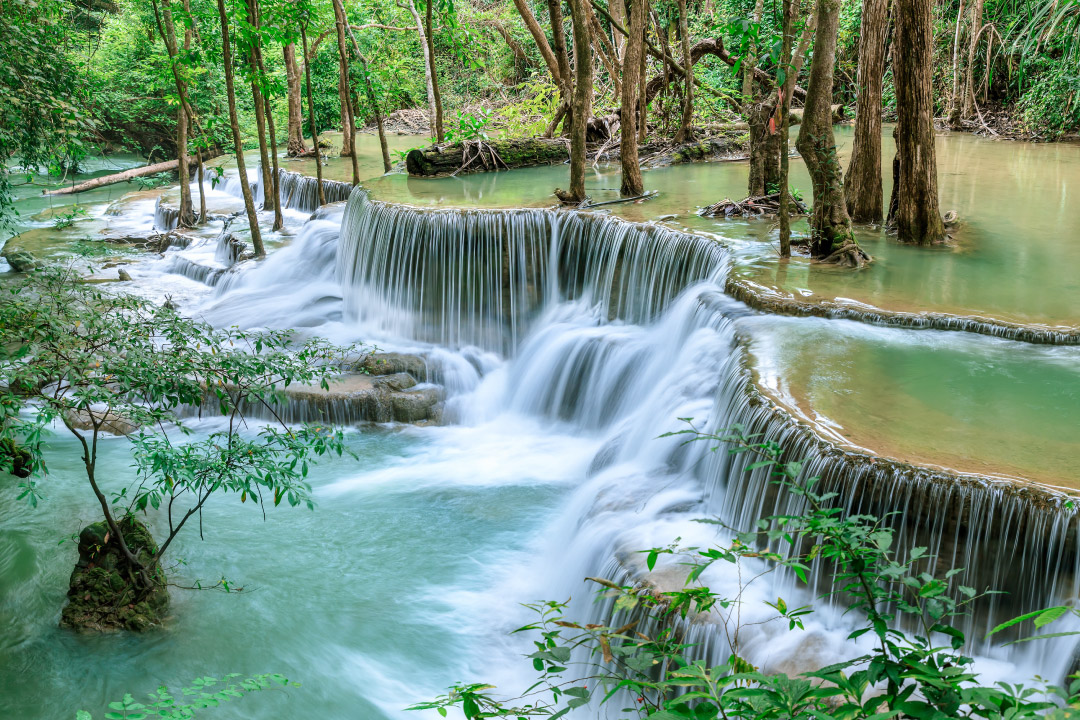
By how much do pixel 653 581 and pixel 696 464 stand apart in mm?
1459

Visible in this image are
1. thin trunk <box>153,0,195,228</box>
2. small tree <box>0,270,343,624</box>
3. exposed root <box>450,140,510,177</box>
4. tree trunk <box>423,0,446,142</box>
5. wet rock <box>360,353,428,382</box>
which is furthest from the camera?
exposed root <box>450,140,510,177</box>

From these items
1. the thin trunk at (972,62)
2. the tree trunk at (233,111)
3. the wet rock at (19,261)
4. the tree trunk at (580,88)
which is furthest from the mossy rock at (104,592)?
the thin trunk at (972,62)

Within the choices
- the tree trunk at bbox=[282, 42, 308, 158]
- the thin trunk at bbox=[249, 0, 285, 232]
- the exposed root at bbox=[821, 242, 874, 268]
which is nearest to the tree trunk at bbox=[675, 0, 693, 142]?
the thin trunk at bbox=[249, 0, 285, 232]

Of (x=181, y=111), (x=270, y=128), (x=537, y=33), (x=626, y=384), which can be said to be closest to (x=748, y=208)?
(x=626, y=384)

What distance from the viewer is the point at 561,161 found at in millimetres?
16312

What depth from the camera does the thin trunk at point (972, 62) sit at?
63.8ft

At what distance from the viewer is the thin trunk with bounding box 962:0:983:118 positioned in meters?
19.4

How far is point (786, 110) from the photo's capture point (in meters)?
8.48

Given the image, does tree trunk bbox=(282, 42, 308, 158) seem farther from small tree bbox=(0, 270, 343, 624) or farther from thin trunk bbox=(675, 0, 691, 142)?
small tree bbox=(0, 270, 343, 624)

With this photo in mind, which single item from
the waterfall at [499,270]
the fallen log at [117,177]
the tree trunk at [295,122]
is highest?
the tree trunk at [295,122]

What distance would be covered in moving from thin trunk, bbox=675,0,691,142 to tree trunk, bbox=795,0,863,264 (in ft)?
22.6

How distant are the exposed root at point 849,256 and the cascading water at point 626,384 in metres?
1.11

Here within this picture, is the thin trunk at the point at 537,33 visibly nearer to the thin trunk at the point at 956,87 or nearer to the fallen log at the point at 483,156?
the fallen log at the point at 483,156

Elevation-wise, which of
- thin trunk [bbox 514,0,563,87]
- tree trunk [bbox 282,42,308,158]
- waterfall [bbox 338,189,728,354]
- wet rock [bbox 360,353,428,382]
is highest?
thin trunk [bbox 514,0,563,87]
